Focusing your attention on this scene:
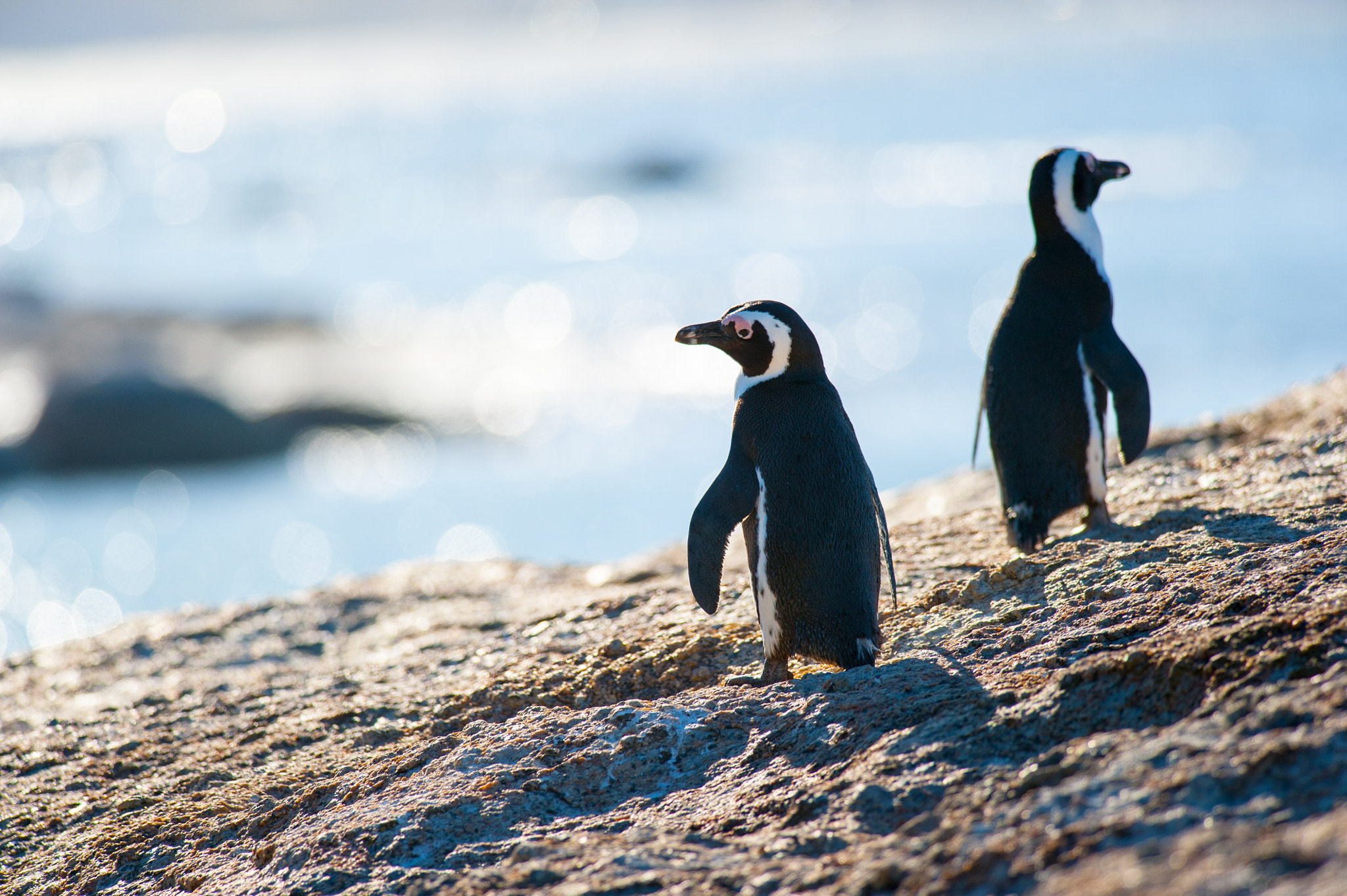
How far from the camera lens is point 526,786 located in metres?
2.50

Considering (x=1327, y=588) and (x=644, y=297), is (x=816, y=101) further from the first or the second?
(x=1327, y=588)

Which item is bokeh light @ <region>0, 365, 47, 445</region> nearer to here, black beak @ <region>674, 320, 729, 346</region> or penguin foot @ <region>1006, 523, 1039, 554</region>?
black beak @ <region>674, 320, 729, 346</region>

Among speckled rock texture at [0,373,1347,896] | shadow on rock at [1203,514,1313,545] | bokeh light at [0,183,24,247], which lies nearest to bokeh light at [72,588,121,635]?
speckled rock texture at [0,373,1347,896]

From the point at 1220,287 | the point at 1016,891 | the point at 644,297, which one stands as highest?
the point at 644,297

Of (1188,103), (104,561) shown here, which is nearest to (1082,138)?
(1188,103)

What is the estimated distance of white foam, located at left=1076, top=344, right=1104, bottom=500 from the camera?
390cm

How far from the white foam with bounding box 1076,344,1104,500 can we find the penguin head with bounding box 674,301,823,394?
112cm

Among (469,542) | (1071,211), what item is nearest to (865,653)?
(1071,211)

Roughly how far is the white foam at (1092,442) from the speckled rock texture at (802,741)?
0.15 metres

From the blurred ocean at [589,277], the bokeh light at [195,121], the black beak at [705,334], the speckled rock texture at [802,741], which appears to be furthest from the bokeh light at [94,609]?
the bokeh light at [195,121]

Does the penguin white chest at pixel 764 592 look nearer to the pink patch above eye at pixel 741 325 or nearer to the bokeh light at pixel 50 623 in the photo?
the pink patch above eye at pixel 741 325

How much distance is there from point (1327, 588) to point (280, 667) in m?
3.39

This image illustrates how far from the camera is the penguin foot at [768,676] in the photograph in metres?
3.02

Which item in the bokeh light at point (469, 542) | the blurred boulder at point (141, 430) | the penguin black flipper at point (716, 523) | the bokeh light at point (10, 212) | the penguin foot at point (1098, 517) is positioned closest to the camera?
the penguin black flipper at point (716, 523)
